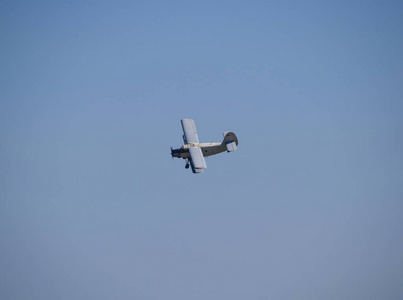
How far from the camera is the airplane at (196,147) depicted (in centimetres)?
7458

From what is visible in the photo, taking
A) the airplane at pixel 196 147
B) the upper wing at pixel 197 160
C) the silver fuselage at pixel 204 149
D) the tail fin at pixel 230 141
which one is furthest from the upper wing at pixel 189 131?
the tail fin at pixel 230 141

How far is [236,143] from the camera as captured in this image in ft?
263

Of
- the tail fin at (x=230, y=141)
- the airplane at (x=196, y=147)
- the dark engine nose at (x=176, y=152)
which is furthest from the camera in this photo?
the tail fin at (x=230, y=141)

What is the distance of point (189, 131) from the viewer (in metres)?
80.4

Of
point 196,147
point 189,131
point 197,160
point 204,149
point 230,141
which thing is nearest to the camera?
point 197,160

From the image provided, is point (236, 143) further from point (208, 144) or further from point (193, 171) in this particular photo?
point (193, 171)

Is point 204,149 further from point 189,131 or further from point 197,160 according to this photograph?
point 197,160

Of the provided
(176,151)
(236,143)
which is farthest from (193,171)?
(236,143)

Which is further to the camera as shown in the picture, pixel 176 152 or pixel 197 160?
pixel 176 152

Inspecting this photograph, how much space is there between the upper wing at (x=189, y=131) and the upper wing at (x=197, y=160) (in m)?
2.76

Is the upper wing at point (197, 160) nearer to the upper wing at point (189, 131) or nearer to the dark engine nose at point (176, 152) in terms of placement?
the dark engine nose at point (176, 152)

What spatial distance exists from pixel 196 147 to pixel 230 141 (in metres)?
6.11

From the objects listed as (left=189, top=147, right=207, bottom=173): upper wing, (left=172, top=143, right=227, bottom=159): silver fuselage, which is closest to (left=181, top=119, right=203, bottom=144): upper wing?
(left=172, top=143, right=227, bottom=159): silver fuselage

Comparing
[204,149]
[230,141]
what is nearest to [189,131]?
[204,149]
